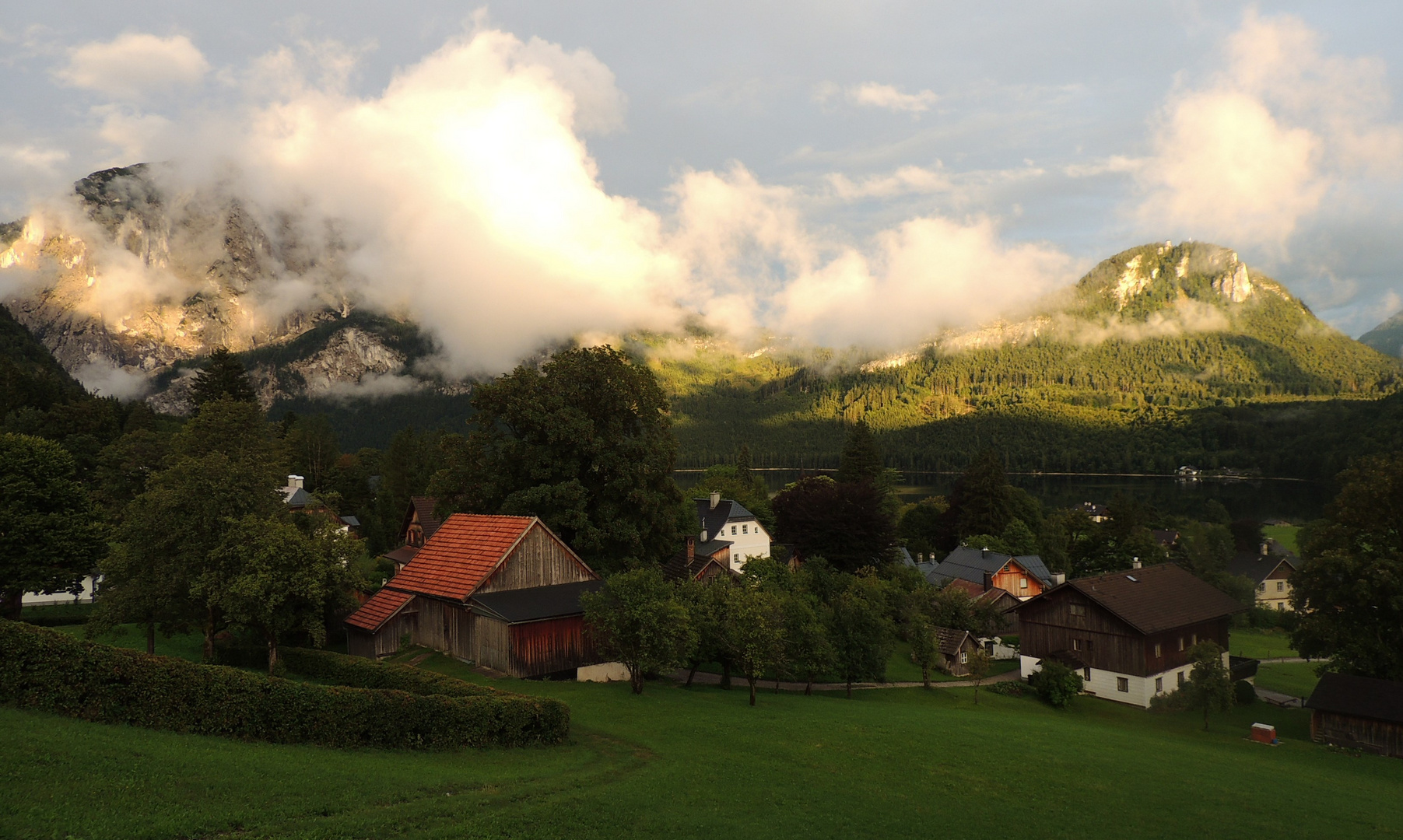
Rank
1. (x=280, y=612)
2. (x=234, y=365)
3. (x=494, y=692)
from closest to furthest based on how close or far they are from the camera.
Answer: (x=494, y=692) < (x=280, y=612) < (x=234, y=365)

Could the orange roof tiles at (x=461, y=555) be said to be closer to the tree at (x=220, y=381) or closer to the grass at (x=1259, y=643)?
the tree at (x=220, y=381)

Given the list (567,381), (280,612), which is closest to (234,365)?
(567,381)

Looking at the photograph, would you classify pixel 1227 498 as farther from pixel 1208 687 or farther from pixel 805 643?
pixel 805 643

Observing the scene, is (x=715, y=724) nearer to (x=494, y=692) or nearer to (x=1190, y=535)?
(x=494, y=692)

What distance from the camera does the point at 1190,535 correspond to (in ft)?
282

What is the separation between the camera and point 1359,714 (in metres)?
33.3

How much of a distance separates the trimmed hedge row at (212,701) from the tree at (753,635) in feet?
Result: 41.6

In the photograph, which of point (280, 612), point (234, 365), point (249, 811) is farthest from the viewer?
point (234, 365)

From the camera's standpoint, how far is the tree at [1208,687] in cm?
3531

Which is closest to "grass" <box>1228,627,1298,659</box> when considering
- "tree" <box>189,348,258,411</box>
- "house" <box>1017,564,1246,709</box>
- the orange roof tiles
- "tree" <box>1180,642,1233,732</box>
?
"house" <box>1017,564,1246,709</box>

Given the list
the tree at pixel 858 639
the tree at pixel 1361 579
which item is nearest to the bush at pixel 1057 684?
the tree at pixel 1361 579

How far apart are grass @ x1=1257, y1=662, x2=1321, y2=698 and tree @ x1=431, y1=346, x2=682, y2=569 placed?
134ft

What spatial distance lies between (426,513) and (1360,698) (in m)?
63.3

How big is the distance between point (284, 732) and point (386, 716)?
1.98 meters
